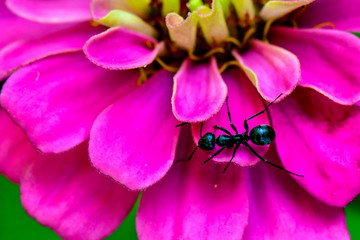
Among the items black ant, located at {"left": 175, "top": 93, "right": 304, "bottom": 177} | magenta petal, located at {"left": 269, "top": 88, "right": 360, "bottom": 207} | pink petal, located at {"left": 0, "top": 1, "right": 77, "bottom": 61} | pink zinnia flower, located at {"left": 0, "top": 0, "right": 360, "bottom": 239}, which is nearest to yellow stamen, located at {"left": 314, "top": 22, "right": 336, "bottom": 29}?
pink zinnia flower, located at {"left": 0, "top": 0, "right": 360, "bottom": 239}

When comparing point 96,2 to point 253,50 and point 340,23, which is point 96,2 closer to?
point 253,50

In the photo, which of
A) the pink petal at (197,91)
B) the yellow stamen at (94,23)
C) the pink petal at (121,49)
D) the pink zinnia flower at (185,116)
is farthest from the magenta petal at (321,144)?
the yellow stamen at (94,23)

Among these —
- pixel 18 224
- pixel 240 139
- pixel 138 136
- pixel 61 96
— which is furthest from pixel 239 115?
pixel 18 224

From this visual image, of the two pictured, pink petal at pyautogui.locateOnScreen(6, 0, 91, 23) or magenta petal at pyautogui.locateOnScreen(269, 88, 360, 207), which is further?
pink petal at pyautogui.locateOnScreen(6, 0, 91, 23)

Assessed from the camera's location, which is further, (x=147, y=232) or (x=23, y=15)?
(x=23, y=15)

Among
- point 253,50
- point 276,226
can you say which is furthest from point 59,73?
point 276,226

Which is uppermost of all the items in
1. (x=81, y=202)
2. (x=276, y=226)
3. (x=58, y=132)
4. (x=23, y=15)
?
(x=23, y=15)

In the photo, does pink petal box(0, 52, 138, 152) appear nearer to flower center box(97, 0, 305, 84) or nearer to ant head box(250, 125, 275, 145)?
flower center box(97, 0, 305, 84)

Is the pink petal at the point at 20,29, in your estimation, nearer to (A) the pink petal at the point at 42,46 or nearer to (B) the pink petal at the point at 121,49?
(A) the pink petal at the point at 42,46

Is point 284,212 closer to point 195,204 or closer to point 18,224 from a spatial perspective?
point 195,204
